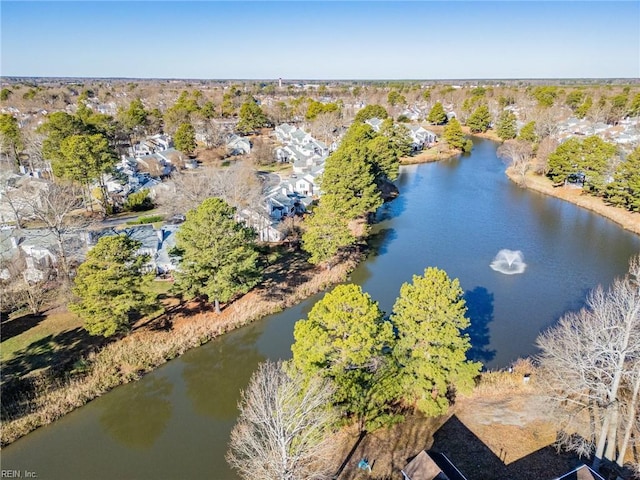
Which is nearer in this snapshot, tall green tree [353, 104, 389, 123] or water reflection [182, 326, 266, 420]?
water reflection [182, 326, 266, 420]

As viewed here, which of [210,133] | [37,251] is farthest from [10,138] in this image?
[37,251]

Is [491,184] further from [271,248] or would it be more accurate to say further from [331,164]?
[271,248]

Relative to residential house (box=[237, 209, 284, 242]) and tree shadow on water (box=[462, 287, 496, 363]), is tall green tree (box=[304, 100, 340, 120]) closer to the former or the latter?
residential house (box=[237, 209, 284, 242])

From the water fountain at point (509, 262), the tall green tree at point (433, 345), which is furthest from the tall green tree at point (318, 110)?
the tall green tree at point (433, 345)

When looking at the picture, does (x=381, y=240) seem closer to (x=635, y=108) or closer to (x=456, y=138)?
(x=456, y=138)

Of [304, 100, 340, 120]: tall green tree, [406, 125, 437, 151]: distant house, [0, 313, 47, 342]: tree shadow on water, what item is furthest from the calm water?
[304, 100, 340, 120]: tall green tree

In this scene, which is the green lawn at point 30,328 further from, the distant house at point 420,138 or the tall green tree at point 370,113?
the tall green tree at point 370,113
